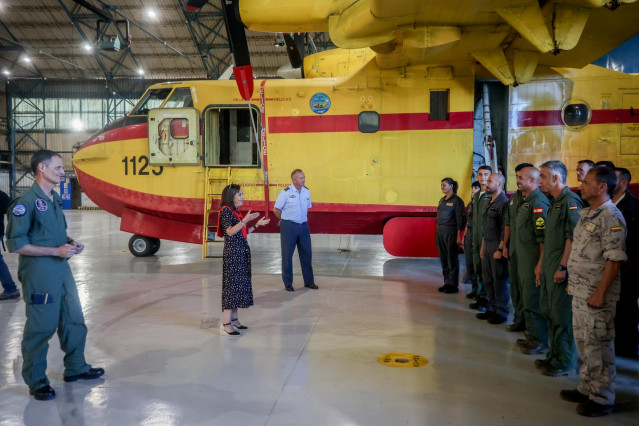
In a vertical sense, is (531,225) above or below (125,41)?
below

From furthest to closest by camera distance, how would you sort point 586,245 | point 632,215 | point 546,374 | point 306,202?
point 306,202 < point 632,215 < point 546,374 < point 586,245

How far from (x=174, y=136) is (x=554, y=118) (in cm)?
714

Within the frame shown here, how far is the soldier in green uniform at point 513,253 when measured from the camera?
16.2 feet

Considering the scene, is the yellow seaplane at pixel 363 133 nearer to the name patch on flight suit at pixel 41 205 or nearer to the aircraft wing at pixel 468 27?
the aircraft wing at pixel 468 27

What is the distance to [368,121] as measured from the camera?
8.55 m

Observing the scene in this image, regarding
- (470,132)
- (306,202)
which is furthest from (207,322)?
(470,132)

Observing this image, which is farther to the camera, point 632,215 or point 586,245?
point 632,215

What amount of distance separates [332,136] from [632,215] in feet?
17.5

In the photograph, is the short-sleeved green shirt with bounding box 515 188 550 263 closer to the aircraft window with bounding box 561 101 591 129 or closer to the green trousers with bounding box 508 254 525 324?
the green trousers with bounding box 508 254 525 324

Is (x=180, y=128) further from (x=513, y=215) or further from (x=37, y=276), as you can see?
(x=513, y=215)

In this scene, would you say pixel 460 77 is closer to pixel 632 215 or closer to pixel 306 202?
pixel 306 202

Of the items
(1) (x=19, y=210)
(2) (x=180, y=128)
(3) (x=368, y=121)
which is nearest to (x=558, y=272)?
(1) (x=19, y=210)

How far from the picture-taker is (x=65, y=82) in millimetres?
33594

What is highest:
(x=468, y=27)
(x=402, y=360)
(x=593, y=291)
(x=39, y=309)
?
(x=468, y=27)
